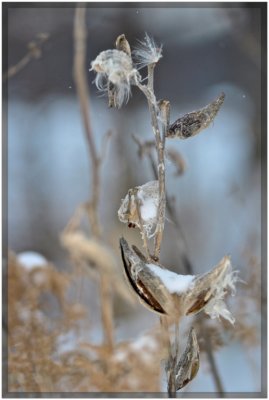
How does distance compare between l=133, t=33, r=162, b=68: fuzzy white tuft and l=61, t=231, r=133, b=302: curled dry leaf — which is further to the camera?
l=61, t=231, r=133, b=302: curled dry leaf

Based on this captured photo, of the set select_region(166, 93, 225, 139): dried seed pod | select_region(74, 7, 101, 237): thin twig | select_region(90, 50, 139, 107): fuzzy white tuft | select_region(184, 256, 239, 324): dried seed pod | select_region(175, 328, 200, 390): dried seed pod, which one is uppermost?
select_region(74, 7, 101, 237): thin twig

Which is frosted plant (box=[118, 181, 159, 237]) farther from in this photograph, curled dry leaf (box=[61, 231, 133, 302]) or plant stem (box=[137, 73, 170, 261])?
curled dry leaf (box=[61, 231, 133, 302])

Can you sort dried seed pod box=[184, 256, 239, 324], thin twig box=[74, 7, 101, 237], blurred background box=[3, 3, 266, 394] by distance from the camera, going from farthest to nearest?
blurred background box=[3, 3, 266, 394] < thin twig box=[74, 7, 101, 237] < dried seed pod box=[184, 256, 239, 324]

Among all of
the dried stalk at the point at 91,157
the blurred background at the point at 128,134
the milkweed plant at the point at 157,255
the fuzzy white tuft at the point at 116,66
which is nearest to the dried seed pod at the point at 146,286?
the milkweed plant at the point at 157,255

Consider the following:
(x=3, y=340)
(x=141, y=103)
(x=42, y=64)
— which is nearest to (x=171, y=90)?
(x=141, y=103)

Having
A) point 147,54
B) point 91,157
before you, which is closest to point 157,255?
point 147,54

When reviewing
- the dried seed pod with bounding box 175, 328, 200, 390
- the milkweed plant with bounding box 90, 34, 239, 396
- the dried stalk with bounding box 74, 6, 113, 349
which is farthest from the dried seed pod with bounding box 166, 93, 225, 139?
the dried stalk with bounding box 74, 6, 113, 349

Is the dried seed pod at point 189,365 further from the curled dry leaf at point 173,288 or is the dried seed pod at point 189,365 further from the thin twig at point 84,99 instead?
the thin twig at point 84,99
